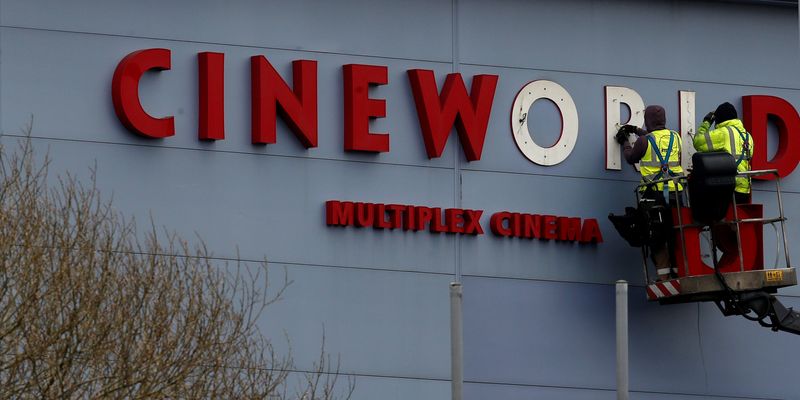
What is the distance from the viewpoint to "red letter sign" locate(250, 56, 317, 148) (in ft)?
68.4

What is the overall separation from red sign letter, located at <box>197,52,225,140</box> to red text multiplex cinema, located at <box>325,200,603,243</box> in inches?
58.2

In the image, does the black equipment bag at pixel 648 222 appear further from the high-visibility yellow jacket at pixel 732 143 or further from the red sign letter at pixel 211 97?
the red sign letter at pixel 211 97

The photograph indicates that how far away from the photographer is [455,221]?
70.8 ft

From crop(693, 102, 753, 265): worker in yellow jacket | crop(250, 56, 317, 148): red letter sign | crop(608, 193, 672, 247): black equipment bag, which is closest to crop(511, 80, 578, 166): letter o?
crop(608, 193, 672, 247): black equipment bag

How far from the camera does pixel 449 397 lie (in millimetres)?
21344

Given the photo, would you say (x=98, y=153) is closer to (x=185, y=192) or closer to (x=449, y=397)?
(x=185, y=192)

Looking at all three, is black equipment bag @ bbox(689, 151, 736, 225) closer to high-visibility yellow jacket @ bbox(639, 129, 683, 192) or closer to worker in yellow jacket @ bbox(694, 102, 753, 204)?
worker in yellow jacket @ bbox(694, 102, 753, 204)

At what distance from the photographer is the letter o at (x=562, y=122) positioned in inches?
868

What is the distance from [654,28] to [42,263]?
9311 mm

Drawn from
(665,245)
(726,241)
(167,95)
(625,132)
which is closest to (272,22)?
(167,95)

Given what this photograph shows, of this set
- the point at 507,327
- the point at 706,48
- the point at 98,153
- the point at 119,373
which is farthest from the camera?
the point at 706,48

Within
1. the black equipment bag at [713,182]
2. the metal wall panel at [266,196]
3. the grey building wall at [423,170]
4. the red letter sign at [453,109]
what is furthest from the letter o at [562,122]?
the black equipment bag at [713,182]

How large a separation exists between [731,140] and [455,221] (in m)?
3.14

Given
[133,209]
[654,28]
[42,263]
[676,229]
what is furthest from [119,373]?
[654,28]
